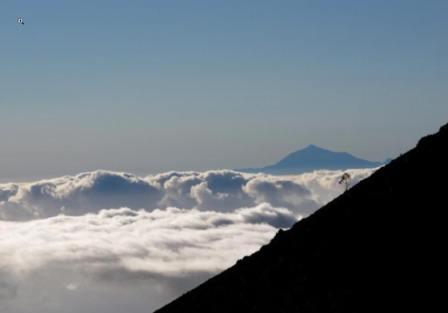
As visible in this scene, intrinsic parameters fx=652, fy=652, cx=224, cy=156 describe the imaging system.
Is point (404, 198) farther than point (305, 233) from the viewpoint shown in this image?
No

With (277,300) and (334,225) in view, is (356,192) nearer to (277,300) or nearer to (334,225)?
(334,225)

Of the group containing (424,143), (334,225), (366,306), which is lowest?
(366,306)

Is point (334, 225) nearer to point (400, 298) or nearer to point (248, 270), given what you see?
point (248, 270)

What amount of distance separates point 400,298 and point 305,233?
67.6 feet

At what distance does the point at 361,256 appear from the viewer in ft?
134

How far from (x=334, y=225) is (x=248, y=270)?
903 centimetres

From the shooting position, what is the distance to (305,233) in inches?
2117

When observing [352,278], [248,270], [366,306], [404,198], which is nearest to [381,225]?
[404,198]

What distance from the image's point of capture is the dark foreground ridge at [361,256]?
3522cm

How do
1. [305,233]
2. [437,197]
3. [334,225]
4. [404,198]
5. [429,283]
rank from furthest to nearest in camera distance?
[305,233] < [334,225] < [404,198] < [437,197] < [429,283]

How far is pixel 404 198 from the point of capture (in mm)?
45781

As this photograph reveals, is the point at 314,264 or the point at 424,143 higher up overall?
the point at 424,143

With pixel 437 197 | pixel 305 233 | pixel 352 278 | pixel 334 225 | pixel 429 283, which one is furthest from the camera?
pixel 305 233

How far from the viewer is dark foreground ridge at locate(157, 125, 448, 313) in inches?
1387
